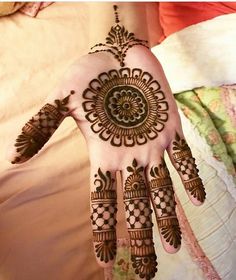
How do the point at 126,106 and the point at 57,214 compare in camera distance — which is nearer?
the point at 126,106

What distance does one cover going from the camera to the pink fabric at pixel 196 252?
0.65 m

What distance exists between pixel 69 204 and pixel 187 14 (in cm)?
58

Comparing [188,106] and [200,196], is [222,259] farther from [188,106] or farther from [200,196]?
[188,106]

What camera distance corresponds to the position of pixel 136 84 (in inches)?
23.0

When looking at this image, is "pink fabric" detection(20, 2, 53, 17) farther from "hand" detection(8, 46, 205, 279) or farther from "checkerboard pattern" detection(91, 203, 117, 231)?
"checkerboard pattern" detection(91, 203, 117, 231)

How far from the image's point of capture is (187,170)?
0.52m

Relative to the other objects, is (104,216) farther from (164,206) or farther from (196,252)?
(196,252)

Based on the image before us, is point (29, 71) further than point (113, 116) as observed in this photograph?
Yes

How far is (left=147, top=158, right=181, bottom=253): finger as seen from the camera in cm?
48

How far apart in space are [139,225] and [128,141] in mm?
123

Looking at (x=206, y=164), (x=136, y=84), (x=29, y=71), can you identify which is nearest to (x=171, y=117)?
(x=136, y=84)

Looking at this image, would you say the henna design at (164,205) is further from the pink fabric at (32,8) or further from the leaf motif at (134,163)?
the pink fabric at (32,8)

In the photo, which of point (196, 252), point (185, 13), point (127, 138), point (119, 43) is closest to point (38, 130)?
point (127, 138)

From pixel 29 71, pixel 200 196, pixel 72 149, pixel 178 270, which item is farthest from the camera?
pixel 29 71
